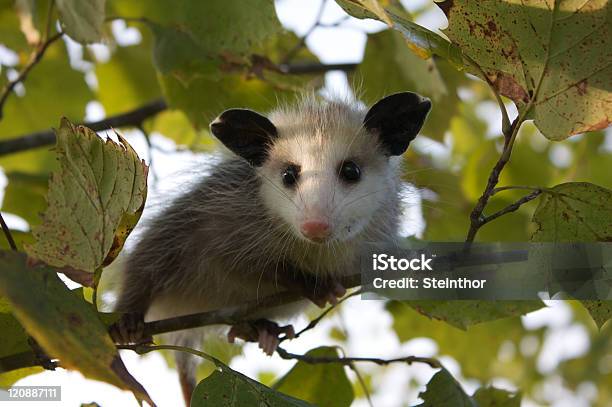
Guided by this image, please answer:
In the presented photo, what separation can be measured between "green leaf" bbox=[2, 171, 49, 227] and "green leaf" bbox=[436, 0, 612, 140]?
1730mm

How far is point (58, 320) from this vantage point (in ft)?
4.05

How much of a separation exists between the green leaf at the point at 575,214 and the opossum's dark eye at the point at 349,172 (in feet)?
2.09

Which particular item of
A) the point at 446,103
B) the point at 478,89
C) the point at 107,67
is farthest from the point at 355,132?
the point at 478,89

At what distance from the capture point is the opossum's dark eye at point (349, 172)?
224 cm

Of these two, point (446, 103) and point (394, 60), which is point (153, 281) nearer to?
point (394, 60)

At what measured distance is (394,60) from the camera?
2.73 metres

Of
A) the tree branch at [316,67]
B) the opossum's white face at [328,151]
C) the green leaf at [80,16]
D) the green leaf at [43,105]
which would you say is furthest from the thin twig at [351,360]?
the green leaf at [43,105]

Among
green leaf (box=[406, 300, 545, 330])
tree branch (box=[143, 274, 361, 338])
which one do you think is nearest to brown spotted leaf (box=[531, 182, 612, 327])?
green leaf (box=[406, 300, 545, 330])

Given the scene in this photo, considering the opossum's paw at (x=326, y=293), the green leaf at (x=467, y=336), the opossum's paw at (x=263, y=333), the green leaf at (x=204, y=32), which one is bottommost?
the opossum's paw at (x=263, y=333)

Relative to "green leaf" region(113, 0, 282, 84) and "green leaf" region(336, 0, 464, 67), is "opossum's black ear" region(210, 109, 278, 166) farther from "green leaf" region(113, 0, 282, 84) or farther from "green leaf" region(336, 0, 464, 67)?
"green leaf" region(336, 0, 464, 67)

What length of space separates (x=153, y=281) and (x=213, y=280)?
21cm

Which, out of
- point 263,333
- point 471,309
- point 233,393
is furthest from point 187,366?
point 233,393

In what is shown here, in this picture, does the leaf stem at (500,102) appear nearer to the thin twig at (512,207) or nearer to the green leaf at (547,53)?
the green leaf at (547,53)

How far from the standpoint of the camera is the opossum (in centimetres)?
223
